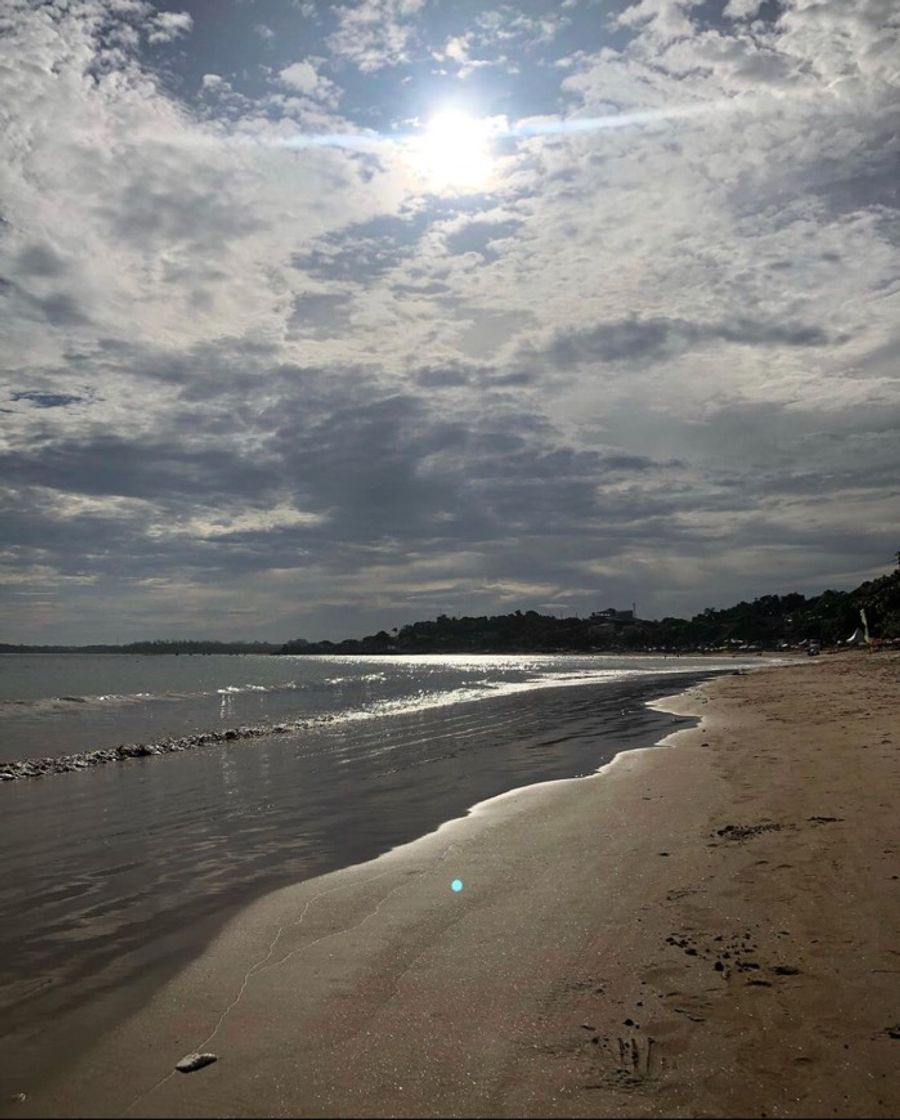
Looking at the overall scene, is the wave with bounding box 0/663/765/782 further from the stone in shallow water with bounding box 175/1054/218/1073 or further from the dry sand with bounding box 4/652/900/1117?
the stone in shallow water with bounding box 175/1054/218/1073

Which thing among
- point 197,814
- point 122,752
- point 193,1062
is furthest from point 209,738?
point 193,1062

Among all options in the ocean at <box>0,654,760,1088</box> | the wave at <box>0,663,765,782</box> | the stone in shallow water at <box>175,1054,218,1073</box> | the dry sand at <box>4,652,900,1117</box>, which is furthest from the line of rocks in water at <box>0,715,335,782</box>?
the stone in shallow water at <box>175,1054,218,1073</box>

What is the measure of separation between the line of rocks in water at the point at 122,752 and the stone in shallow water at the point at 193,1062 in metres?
15.7

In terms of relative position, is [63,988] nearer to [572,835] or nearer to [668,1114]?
[668,1114]

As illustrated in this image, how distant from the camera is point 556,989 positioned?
516 centimetres

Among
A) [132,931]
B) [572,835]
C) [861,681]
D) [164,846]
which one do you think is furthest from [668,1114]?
[861,681]

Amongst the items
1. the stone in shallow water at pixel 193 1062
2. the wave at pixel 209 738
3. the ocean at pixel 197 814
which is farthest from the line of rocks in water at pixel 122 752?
the stone in shallow water at pixel 193 1062

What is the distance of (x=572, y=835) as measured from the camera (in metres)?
9.67

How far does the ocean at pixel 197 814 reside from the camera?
6.41m

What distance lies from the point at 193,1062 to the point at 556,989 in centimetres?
232

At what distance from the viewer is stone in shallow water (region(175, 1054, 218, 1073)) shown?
14.3 feet

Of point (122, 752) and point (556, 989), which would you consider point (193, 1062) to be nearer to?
point (556, 989)

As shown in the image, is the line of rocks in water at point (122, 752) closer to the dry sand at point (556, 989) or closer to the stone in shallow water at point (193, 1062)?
the dry sand at point (556, 989)

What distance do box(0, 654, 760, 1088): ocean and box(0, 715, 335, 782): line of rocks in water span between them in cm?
46
